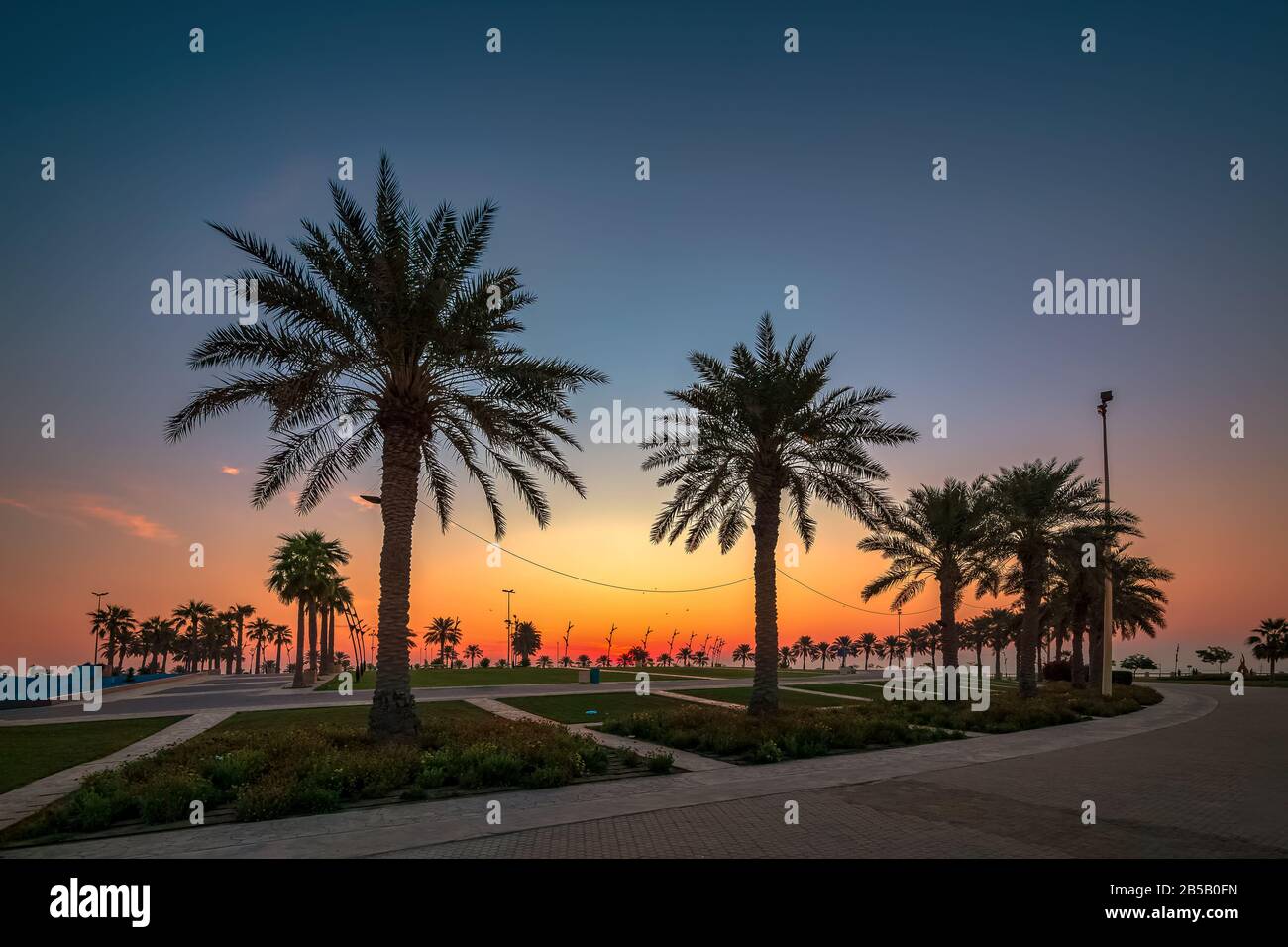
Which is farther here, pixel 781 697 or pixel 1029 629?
pixel 781 697

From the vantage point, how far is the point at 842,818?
9.84 metres

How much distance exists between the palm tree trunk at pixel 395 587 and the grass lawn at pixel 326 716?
4.39 meters

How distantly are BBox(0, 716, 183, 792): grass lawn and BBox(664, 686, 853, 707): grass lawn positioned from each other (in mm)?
21943

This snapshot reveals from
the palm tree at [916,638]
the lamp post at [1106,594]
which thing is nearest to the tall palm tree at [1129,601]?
the lamp post at [1106,594]

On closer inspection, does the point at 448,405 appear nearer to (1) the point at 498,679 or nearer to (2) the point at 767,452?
(2) the point at 767,452

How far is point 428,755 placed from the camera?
12.8 meters

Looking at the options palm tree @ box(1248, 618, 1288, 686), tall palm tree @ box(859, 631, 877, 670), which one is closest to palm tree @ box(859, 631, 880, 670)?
tall palm tree @ box(859, 631, 877, 670)

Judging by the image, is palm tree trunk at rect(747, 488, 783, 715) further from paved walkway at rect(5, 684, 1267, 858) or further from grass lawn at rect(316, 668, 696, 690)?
grass lawn at rect(316, 668, 696, 690)

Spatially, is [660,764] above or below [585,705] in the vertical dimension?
above

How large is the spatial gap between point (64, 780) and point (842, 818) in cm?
1437

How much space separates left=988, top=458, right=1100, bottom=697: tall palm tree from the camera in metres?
30.0

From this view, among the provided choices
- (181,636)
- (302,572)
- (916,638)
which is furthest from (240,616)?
(916,638)

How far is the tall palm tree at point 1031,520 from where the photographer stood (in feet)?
98.3

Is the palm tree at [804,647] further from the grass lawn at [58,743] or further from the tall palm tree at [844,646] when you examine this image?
the grass lawn at [58,743]
